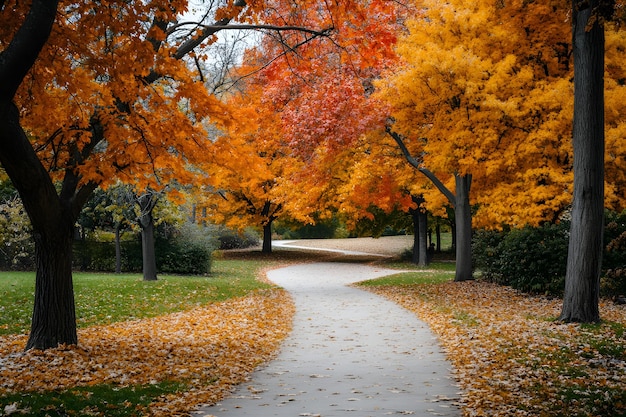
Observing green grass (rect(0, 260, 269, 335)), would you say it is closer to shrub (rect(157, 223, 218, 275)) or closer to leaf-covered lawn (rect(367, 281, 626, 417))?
shrub (rect(157, 223, 218, 275))

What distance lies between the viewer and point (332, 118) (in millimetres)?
19312

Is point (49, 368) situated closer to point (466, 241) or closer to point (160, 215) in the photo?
point (160, 215)

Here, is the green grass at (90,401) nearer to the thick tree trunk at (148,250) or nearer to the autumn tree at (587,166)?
the autumn tree at (587,166)

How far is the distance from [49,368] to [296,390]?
333 centimetres

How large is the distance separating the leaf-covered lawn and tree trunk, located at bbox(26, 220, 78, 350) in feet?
19.4

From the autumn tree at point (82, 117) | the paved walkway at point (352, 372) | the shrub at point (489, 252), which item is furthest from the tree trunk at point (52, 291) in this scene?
the shrub at point (489, 252)

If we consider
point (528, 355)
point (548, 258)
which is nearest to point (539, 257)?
point (548, 258)

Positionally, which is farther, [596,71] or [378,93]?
[378,93]

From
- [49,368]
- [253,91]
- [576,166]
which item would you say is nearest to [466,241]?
[253,91]

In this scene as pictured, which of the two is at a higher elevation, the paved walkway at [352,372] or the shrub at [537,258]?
the shrub at [537,258]

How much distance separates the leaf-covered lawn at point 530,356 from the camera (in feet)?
20.6

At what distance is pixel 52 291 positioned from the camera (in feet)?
30.5

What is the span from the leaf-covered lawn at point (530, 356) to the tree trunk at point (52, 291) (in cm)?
591

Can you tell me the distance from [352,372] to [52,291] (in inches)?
185
